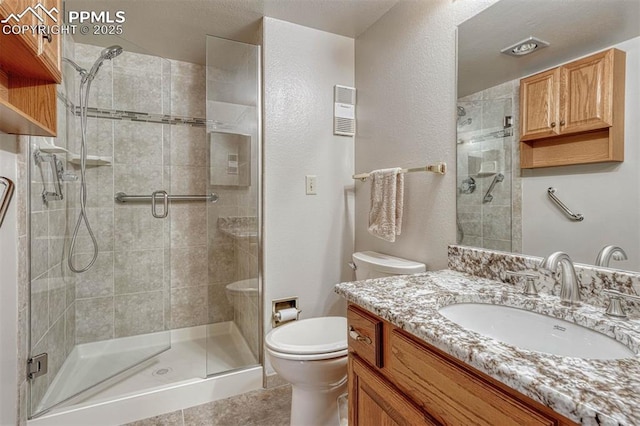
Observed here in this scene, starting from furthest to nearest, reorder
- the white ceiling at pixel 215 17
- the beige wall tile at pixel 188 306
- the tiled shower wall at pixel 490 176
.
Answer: the beige wall tile at pixel 188 306 → the white ceiling at pixel 215 17 → the tiled shower wall at pixel 490 176

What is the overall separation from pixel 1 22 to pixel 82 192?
1236 mm

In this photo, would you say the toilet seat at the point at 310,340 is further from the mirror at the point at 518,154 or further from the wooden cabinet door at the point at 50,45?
the wooden cabinet door at the point at 50,45

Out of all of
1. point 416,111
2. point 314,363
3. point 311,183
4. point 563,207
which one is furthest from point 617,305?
point 311,183

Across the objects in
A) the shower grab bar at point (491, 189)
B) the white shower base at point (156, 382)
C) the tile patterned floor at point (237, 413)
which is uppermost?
the shower grab bar at point (491, 189)

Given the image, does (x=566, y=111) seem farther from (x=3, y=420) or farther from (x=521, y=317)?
(x=3, y=420)

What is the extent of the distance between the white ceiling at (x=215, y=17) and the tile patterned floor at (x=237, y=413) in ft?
7.19

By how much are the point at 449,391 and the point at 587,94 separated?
36.7 inches

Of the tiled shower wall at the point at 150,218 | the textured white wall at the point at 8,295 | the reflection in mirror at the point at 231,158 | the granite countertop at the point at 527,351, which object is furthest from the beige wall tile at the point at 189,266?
the granite countertop at the point at 527,351

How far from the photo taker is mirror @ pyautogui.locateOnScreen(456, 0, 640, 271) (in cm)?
83

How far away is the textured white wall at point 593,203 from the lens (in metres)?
0.81

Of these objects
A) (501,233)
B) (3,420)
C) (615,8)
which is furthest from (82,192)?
(615,8)

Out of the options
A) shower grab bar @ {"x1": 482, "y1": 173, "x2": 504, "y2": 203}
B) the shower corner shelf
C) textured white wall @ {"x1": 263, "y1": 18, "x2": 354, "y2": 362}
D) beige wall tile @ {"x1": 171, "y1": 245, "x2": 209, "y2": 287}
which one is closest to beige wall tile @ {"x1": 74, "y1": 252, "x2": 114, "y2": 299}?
beige wall tile @ {"x1": 171, "y1": 245, "x2": 209, "y2": 287}

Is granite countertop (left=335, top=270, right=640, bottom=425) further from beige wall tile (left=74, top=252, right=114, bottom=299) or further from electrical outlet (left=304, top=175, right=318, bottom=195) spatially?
beige wall tile (left=74, top=252, right=114, bottom=299)

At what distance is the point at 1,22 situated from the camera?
811 mm
